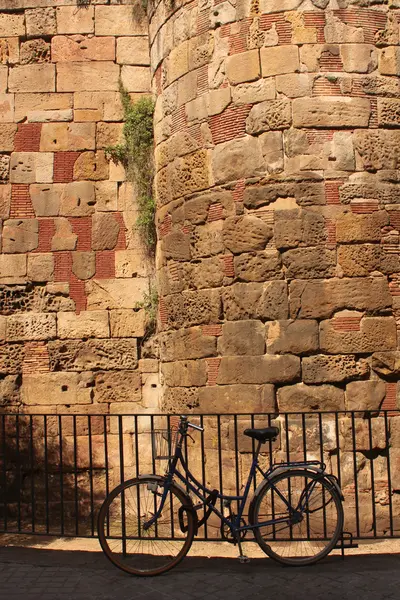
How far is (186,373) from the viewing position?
816cm

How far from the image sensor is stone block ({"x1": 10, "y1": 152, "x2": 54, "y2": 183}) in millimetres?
9547

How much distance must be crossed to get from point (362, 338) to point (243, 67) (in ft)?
10.8

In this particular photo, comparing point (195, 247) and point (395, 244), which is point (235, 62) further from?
point (395, 244)

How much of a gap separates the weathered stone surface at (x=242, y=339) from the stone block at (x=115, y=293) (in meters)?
1.97

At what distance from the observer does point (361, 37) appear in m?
7.82

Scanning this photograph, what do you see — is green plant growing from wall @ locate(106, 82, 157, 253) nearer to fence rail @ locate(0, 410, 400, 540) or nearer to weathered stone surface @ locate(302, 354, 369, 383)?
fence rail @ locate(0, 410, 400, 540)

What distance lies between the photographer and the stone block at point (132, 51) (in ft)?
32.0

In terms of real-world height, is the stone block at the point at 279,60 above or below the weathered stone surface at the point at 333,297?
above

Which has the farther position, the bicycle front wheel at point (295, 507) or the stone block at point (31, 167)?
the stone block at point (31, 167)

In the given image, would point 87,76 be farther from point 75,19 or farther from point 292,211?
point 292,211

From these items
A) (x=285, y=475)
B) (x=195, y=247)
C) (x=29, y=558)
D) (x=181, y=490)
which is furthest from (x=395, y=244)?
(x=29, y=558)

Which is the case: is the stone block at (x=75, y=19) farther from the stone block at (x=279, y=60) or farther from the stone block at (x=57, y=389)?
the stone block at (x=57, y=389)

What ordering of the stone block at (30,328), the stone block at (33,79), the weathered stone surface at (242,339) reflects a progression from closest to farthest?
the weathered stone surface at (242,339)
the stone block at (30,328)
the stone block at (33,79)

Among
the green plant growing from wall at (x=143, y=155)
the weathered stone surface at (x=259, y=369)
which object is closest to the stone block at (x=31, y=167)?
the green plant growing from wall at (x=143, y=155)
